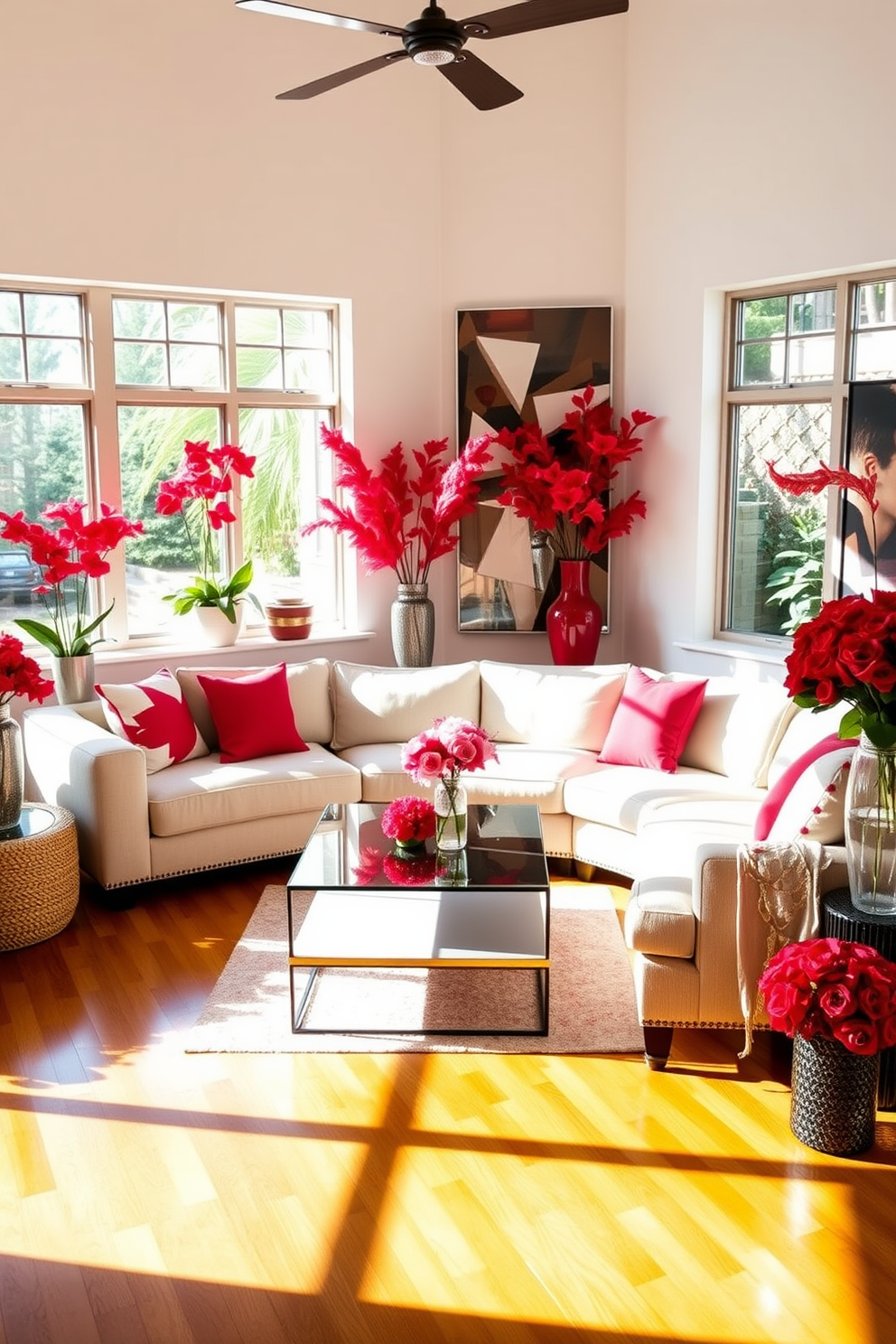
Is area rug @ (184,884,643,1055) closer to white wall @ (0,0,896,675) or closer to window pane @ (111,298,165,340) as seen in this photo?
white wall @ (0,0,896,675)

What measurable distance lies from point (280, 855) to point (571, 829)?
1.25 metres

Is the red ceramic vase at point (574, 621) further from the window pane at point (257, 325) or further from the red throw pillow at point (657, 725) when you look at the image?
the window pane at point (257, 325)

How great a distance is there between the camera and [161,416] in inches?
234

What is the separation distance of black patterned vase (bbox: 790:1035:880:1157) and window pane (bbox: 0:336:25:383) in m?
4.50

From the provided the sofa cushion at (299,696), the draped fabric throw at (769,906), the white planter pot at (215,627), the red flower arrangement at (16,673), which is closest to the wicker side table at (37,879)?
the red flower arrangement at (16,673)

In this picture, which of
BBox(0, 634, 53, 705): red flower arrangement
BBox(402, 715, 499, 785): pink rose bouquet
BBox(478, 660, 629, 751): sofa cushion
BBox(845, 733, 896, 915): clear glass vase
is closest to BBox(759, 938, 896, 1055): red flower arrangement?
BBox(845, 733, 896, 915): clear glass vase

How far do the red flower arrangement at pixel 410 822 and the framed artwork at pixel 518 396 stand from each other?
2.69 metres

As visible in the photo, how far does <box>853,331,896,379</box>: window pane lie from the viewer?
520 centimetres

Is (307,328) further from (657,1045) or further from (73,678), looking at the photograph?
(657,1045)

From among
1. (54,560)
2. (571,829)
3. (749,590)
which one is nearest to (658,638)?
(749,590)

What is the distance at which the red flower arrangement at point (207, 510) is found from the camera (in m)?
5.66

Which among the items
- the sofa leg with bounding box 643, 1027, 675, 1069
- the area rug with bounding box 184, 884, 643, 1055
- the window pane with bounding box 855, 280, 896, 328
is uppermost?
the window pane with bounding box 855, 280, 896, 328

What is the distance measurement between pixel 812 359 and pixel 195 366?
3.05m

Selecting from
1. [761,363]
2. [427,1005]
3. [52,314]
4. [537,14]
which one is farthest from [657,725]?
[52,314]
